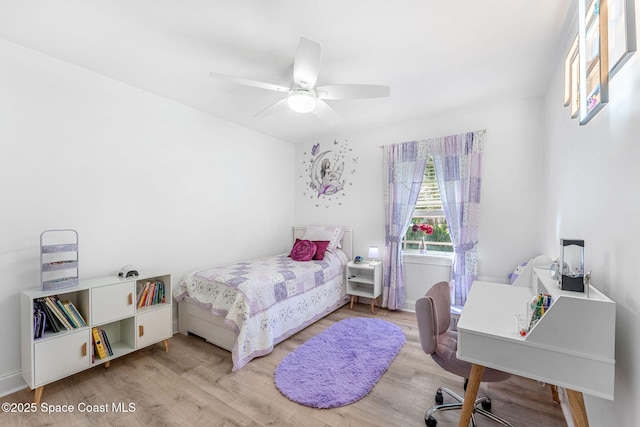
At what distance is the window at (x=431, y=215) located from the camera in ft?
11.8

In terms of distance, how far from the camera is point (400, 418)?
1782 mm

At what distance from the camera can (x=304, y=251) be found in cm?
380

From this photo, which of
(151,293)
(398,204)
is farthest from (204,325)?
(398,204)

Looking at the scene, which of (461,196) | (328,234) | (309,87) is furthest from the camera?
(328,234)

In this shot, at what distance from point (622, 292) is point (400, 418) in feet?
4.64

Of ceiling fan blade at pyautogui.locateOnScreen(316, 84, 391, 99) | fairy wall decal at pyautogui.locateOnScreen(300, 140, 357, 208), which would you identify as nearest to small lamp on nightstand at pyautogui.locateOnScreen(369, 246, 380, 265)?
fairy wall decal at pyautogui.locateOnScreen(300, 140, 357, 208)

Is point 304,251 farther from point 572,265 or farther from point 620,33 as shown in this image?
point 620,33

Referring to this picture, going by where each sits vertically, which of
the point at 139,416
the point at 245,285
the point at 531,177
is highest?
the point at 531,177

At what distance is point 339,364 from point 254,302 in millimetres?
926

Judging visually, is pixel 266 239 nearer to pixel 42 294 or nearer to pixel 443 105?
pixel 42 294

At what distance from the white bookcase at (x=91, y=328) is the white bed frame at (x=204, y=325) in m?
0.28

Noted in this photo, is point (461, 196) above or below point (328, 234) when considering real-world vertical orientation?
above

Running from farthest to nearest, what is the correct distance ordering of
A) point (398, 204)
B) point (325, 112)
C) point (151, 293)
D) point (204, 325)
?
point (398, 204)
point (204, 325)
point (151, 293)
point (325, 112)

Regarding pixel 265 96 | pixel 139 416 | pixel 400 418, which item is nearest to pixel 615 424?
pixel 400 418
